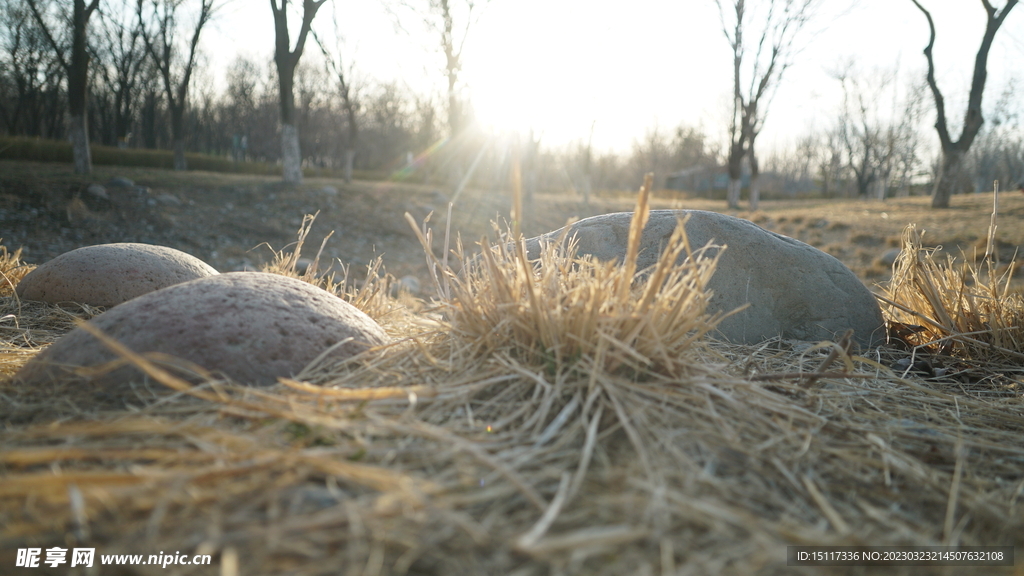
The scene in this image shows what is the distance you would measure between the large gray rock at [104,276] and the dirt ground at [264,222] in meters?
4.11

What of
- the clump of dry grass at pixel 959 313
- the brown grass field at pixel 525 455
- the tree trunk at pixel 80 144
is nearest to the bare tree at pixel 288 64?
the tree trunk at pixel 80 144

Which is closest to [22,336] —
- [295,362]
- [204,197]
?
[295,362]

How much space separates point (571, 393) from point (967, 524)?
0.90 metres

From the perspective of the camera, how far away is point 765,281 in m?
2.95

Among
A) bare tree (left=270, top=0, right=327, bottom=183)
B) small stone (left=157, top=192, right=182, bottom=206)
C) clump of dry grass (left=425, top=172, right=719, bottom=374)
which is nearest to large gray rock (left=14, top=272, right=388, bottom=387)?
clump of dry grass (left=425, top=172, right=719, bottom=374)

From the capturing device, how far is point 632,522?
0.96 m

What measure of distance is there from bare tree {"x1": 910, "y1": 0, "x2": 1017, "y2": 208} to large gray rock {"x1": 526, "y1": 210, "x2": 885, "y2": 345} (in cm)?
1495

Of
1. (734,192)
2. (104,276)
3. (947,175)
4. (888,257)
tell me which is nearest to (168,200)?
(104,276)

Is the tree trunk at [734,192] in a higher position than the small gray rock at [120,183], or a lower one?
higher

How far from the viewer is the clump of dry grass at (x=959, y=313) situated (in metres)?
2.36

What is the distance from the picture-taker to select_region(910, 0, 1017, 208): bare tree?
12945mm

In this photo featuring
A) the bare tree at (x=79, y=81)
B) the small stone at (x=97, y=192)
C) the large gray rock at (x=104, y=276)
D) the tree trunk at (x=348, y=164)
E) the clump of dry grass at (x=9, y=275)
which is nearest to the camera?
the large gray rock at (x=104, y=276)

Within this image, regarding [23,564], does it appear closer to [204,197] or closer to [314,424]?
[314,424]

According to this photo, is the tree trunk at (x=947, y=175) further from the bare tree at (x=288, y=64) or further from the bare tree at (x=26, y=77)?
the bare tree at (x=26, y=77)
